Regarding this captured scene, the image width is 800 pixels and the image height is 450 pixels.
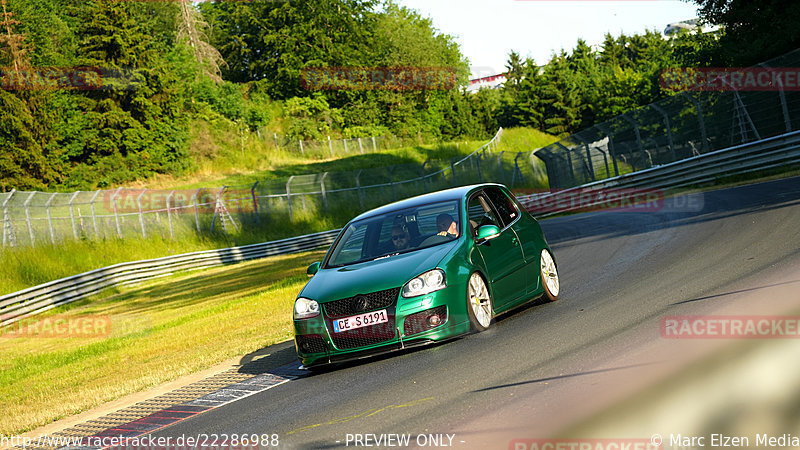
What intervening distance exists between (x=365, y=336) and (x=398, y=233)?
5.28 ft

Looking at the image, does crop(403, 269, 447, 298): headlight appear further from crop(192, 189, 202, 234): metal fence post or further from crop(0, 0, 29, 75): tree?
crop(0, 0, 29, 75): tree

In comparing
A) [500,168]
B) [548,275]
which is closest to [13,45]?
[500,168]

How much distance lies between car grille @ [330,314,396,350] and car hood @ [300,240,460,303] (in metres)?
0.32

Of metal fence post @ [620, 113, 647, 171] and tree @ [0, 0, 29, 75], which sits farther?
tree @ [0, 0, 29, 75]

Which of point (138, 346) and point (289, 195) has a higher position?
point (289, 195)

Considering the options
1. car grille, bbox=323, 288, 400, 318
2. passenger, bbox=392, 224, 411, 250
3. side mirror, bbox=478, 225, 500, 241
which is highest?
passenger, bbox=392, 224, 411, 250

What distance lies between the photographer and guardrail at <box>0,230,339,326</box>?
24.6 m

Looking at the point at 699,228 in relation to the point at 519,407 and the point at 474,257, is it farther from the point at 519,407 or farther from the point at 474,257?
the point at 519,407

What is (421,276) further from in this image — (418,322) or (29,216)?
(29,216)

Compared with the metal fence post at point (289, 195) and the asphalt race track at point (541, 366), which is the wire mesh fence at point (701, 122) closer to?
the asphalt race track at point (541, 366)

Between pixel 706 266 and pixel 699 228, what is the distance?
5.12 metres

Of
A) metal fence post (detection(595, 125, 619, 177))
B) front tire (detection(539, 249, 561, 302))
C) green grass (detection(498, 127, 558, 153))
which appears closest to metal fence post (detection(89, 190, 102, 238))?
metal fence post (detection(595, 125, 619, 177))

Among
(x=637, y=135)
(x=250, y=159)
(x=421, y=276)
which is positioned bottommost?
(x=421, y=276)

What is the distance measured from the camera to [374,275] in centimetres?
796
